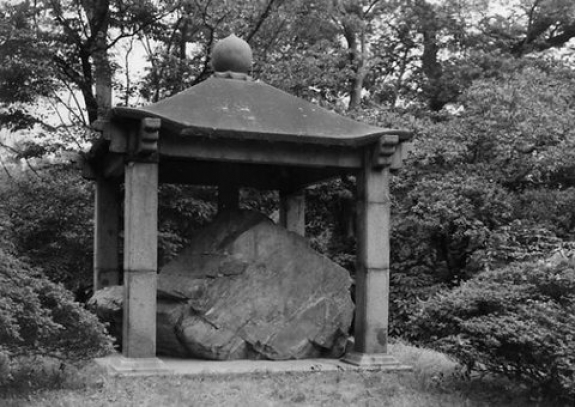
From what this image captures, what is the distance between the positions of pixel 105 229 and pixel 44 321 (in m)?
4.18

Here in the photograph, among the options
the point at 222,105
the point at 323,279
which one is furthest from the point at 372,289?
the point at 222,105

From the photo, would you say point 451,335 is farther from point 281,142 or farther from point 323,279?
point 281,142

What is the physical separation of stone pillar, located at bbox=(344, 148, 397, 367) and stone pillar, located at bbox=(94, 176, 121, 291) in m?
3.64

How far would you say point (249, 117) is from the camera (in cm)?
881

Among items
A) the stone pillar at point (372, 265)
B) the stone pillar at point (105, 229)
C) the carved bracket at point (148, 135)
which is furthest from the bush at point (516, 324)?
the stone pillar at point (105, 229)

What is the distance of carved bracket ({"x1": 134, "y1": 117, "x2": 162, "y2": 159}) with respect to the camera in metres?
7.86

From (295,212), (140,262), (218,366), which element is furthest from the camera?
A: (295,212)

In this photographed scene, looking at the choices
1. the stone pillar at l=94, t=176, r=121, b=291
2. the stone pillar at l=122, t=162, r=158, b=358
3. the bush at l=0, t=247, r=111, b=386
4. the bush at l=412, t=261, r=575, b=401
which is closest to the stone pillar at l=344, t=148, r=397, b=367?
the bush at l=412, t=261, r=575, b=401

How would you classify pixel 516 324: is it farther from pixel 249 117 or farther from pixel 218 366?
pixel 249 117

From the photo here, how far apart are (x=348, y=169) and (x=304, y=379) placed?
8.36ft

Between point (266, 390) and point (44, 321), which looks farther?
point (266, 390)

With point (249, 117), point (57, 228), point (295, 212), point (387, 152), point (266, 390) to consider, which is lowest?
point (266, 390)

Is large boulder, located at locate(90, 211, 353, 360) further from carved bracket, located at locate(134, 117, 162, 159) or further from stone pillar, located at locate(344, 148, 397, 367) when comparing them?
carved bracket, located at locate(134, 117, 162, 159)

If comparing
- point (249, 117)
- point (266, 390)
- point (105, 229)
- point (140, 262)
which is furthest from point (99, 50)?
point (266, 390)
